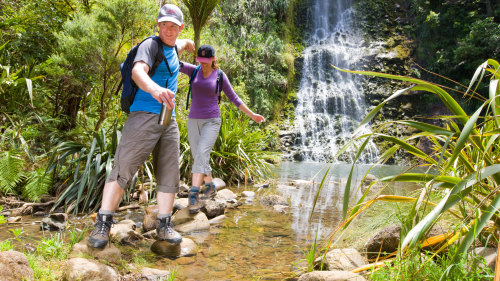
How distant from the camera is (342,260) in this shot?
1986mm

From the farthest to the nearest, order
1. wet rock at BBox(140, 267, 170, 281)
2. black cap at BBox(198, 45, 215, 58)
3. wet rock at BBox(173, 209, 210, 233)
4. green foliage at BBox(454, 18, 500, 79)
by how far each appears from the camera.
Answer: green foliage at BBox(454, 18, 500, 79)
black cap at BBox(198, 45, 215, 58)
wet rock at BBox(173, 209, 210, 233)
wet rock at BBox(140, 267, 170, 281)

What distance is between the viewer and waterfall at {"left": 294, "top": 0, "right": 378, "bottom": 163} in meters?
16.3

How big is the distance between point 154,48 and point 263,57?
58.8 ft

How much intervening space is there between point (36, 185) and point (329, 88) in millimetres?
16750

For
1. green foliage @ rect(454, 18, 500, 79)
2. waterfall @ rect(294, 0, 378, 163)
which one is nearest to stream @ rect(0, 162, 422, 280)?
waterfall @ rect(294, 0, 378, 163)

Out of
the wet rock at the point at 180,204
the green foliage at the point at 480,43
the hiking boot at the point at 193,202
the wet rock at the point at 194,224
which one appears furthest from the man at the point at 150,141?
the green foliage at the point at 480,43

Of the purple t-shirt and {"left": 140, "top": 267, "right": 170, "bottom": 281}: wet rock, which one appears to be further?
the purple t-shirt

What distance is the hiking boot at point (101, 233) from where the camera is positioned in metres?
2.06

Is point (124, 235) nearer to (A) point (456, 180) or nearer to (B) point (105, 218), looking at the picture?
(B) point (105, 218)

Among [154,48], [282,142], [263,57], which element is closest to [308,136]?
[282,142]

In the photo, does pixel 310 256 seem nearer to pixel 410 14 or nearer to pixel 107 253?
pixel 107 253

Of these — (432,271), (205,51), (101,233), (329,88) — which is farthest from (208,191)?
(329,88)

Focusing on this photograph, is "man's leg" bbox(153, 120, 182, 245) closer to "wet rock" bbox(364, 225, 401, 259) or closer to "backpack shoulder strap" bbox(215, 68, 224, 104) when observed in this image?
"backpack shoulder strap" bbox(215, 68, 224, 104)

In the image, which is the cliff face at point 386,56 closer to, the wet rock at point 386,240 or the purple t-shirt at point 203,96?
the purple t-shirt at point 203,96
